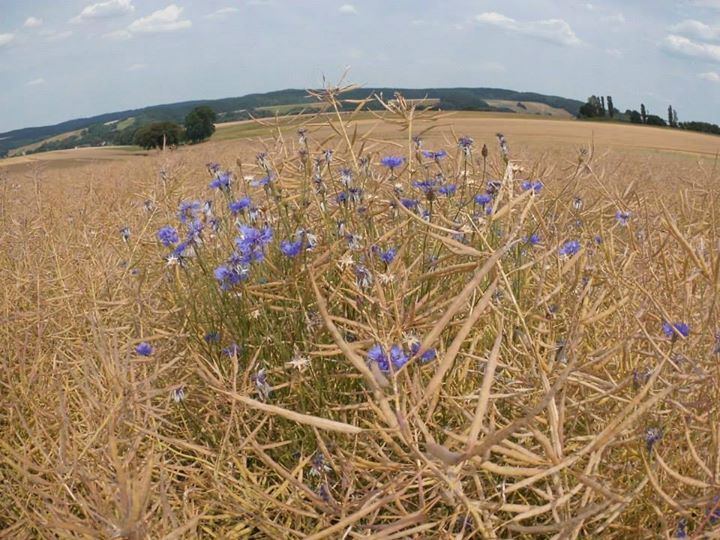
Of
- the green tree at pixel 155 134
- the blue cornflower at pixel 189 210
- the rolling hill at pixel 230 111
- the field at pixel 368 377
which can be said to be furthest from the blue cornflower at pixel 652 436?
the rolling hill at pixel 230 111

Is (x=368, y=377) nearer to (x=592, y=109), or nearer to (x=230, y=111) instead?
(x=592, y=109)

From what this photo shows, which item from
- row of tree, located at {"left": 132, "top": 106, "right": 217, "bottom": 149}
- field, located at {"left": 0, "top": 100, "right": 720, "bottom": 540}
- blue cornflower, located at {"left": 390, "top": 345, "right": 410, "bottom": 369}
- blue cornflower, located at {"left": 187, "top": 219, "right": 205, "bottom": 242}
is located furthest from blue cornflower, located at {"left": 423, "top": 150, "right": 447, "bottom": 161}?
row of tree, located at {"left": 132, "top": 106, "right": 217, "bottom": 149}

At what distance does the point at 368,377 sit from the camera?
700 mm

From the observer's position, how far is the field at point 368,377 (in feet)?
3.17

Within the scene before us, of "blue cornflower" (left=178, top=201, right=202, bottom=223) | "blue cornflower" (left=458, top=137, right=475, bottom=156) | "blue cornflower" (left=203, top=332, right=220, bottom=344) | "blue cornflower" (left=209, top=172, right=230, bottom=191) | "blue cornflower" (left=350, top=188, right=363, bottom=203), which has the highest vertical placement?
"blue cornflower" (left=458, top=137, right=475, bottom=156)

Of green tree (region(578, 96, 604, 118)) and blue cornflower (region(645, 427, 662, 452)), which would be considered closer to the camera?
blue cornflower (region(645, 427, 662, 452))

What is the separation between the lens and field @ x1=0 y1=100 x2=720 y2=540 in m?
0.97


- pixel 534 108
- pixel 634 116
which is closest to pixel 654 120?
pixel 634 116

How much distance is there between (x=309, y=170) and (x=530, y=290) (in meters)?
0.83

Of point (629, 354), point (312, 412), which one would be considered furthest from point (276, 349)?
point (629, 354)

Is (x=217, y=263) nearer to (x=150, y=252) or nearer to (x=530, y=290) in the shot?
(x=150, y=252)

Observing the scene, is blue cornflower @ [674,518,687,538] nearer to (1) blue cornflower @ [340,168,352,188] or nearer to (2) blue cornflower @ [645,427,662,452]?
(2) blue cornflower @ [645,427,662,452]

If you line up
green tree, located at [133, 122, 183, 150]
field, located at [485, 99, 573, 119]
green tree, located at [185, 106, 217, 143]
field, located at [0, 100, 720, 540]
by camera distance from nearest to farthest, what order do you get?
field, located at [0, 100, 720, 540] < green tree, located at [133, 122, 183, 150] < green tree, located at [185, 106, 217, 143] < field, located at [485, 99, 573, 119]

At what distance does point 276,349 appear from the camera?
70.9 inches
